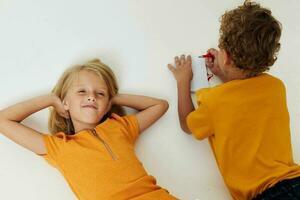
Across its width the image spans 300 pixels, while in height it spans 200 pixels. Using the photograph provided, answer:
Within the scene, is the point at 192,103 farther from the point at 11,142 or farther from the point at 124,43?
the point at 11,142

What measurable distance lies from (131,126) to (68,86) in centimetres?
22

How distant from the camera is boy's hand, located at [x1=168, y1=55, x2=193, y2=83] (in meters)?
1.28

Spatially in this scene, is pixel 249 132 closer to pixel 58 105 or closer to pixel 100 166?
pixel 100 166

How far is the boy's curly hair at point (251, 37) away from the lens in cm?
114

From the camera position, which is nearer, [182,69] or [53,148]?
[53,148]

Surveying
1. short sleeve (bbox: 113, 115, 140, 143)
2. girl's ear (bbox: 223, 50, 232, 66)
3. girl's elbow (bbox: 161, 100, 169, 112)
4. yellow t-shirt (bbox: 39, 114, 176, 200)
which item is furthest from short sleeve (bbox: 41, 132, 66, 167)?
girl's ear (bbox: 223, 50, 232, 66)

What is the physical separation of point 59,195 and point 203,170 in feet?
1.48

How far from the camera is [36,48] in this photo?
1.20 m

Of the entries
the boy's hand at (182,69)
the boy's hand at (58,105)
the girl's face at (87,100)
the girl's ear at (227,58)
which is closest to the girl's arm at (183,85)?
the boy's hand at (182,69)

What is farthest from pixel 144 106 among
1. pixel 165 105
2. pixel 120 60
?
pixel 120 60

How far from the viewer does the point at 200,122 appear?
1.17m

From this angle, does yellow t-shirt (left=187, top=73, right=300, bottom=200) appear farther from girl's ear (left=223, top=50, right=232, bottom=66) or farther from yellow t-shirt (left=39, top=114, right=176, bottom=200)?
yellow t-shirt (left=39, top=114, right=176, bottom=200)

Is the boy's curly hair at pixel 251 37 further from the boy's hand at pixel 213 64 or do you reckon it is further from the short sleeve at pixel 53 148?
the short sleeve at pixel 53 148

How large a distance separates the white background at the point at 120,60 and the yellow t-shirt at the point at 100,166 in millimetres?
94
